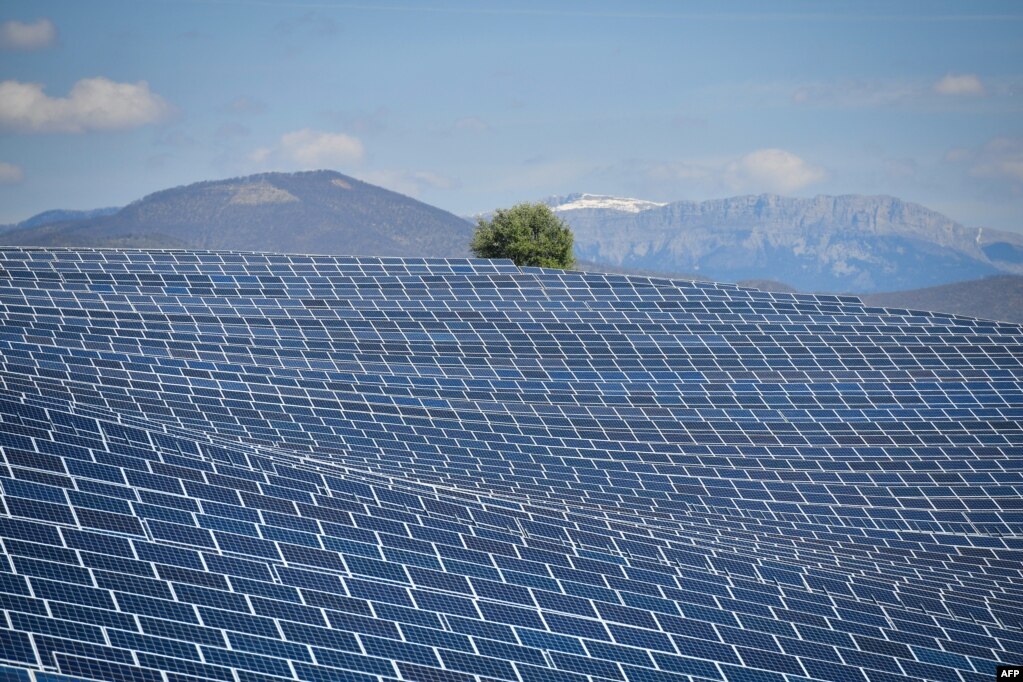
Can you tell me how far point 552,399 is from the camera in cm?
6088

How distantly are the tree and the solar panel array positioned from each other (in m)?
51.7

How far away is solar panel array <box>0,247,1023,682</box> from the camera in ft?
109

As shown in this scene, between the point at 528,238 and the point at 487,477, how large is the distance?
75248mm

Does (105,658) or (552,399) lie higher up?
→ (105,658)

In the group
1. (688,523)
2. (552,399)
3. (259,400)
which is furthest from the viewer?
(552,399)

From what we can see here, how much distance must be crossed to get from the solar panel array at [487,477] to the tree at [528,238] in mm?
51737

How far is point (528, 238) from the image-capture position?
125250 millimetres

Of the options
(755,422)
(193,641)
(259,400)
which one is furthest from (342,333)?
(193,641)

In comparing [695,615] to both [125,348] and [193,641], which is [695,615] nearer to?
[193,641]

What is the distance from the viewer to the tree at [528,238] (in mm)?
124250

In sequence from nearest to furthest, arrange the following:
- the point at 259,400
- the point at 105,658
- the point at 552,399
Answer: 1. the point at 105,658
2. the point at 259,400
3. the point at 552,399

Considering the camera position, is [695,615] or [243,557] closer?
[243,557]

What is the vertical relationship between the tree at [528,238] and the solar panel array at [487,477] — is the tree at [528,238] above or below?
below

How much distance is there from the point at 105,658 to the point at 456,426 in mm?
29105
